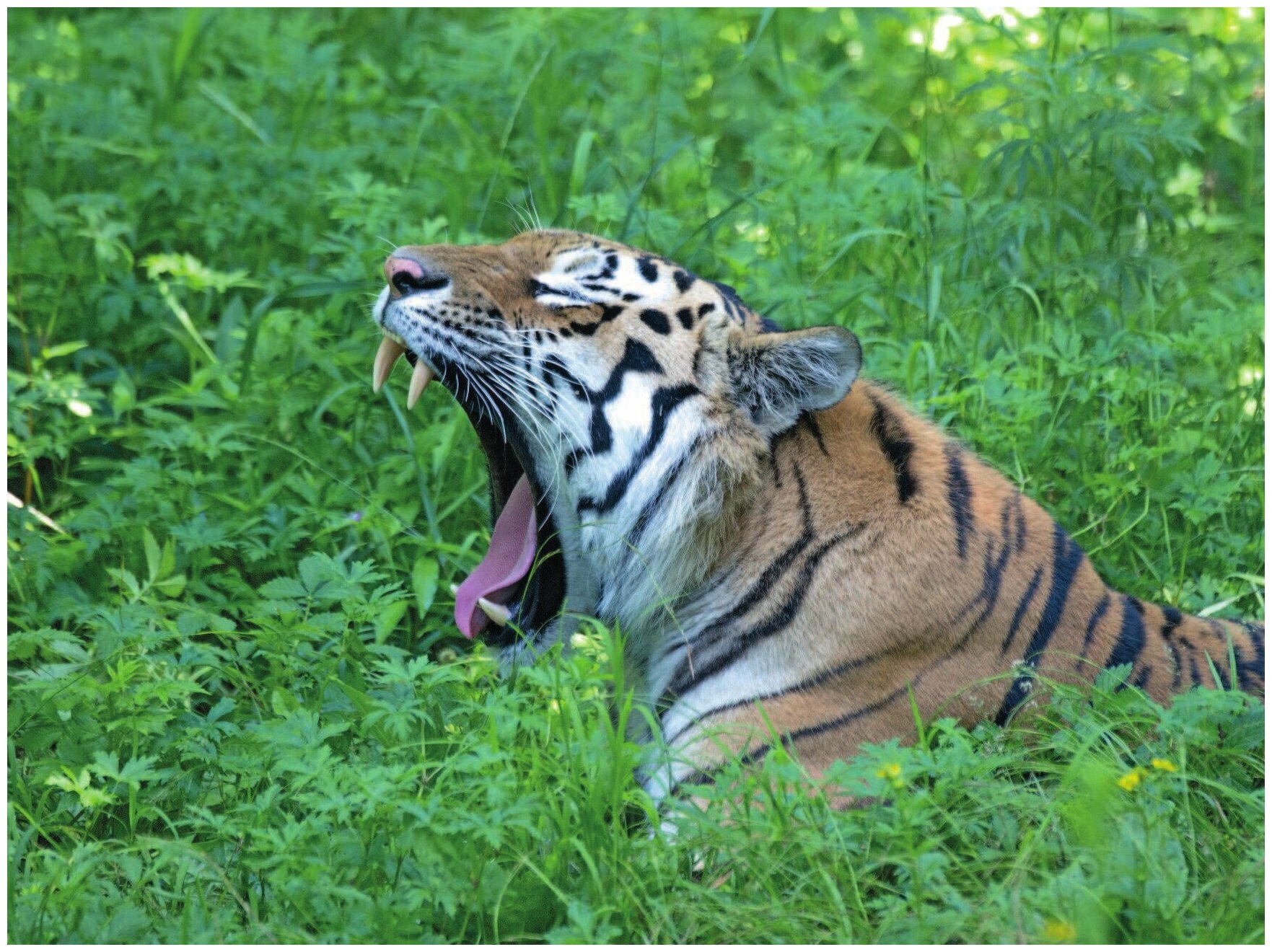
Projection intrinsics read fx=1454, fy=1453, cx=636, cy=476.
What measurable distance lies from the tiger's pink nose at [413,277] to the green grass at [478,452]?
2.06ft

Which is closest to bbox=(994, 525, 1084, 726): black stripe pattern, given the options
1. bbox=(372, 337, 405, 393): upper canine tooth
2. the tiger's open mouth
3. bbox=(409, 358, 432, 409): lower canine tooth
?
the tiger's open mouth

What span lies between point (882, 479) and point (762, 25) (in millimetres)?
2337

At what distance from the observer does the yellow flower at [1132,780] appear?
2.51 meters

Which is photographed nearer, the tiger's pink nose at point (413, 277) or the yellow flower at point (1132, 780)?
the yellow flower at point (1132, 780)

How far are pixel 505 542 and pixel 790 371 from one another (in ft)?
2.72

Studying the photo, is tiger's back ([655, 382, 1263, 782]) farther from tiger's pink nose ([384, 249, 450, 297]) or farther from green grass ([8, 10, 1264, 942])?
tiger's pink nose ([384, 249, 450, 297])

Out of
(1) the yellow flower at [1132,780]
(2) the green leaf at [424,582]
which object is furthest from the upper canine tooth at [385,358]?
(1) the yellow flower at [1132,780]

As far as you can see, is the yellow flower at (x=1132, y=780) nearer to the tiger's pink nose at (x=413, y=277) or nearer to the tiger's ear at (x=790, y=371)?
the tiger's ear at (x=790, y=371)

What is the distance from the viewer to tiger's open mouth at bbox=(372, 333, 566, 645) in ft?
10.6

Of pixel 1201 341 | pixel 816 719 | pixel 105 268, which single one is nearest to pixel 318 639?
pixel 816 719

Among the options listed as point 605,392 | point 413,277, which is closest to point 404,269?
point 413,277

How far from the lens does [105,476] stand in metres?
4.50

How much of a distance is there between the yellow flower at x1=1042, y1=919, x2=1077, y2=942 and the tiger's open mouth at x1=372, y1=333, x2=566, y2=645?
1349 mm

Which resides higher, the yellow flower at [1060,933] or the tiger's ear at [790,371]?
the tiger's ear at [790,371]
